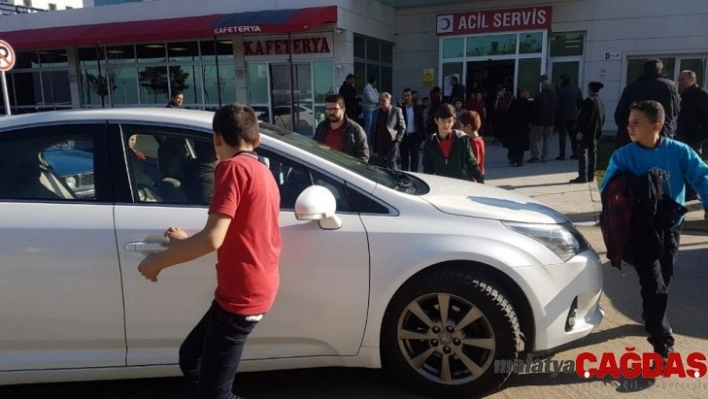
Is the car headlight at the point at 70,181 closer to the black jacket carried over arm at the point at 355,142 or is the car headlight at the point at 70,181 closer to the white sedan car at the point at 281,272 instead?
the white sedan car at the point at 281,272

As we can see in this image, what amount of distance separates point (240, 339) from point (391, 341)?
1.04 metres

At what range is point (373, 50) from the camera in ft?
57.7

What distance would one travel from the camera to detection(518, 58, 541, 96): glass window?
16.5 metres

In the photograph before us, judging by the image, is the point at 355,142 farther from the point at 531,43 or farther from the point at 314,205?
the point at 531,43

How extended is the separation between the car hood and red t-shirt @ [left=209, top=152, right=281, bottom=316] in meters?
1.17

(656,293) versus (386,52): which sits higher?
(386,52)

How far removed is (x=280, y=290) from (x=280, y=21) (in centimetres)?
1305

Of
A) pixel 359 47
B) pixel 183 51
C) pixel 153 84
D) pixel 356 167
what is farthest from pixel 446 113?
pixel 153 84

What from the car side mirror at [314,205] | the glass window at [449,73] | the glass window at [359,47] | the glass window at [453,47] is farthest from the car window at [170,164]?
the glass window at [453,47]

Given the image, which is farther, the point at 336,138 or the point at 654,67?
the point at 654,67

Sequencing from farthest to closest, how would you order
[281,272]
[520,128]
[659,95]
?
[520,128]
[659,95]
[281,272]

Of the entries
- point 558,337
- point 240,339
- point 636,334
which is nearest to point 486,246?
point 558,337

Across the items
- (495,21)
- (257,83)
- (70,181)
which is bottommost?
(70,181)

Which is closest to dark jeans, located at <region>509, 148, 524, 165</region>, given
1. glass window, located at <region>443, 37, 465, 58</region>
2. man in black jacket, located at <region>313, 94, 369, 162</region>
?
man in black jacket, located at <region>313, 94, 369, 162</region>
